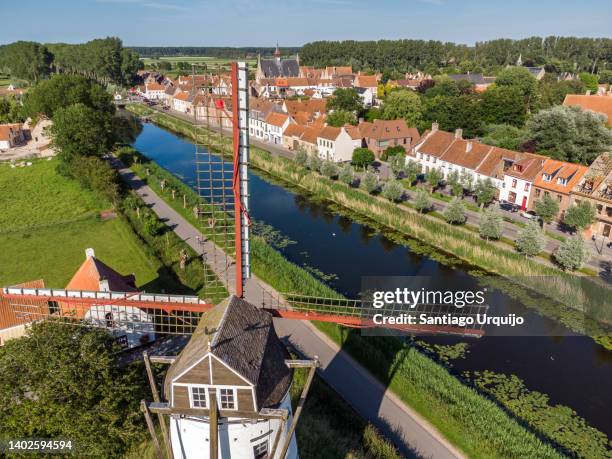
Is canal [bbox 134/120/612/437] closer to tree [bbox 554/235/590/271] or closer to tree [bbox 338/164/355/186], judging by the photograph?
tree [bbox 338/164/355/186]

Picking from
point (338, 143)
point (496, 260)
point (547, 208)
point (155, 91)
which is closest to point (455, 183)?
point (547, 208)

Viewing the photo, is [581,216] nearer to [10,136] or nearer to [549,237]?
[549,237]

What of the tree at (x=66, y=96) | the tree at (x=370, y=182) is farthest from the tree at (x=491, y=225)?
the tree at (x=66, y=96)

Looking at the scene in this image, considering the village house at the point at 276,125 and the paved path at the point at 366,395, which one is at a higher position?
the village house at the point at 276,125

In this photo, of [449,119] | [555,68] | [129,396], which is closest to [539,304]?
[129,396]

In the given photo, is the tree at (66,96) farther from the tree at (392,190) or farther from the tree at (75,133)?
the tree at (392,190)
